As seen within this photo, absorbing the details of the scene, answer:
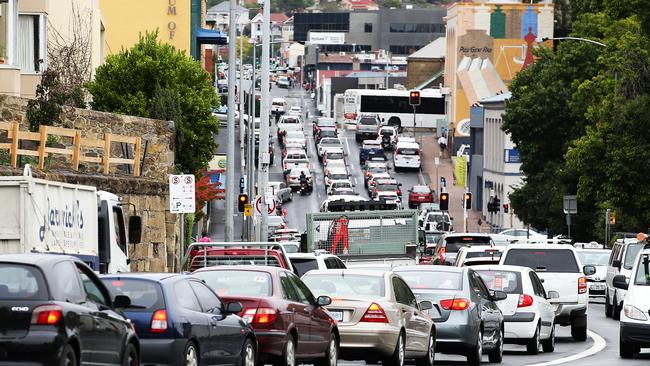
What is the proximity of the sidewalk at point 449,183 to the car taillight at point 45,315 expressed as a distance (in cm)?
8879

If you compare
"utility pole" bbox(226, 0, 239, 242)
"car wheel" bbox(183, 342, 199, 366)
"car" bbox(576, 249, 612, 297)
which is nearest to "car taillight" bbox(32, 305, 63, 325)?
"car wheel" bbox(183, 342, 199, 366)

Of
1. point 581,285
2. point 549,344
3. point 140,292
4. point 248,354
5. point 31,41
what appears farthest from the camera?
point 31,41

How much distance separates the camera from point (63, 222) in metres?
21.4

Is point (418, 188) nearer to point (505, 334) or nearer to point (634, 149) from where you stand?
point (634, 149)

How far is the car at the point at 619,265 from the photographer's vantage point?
125 ft

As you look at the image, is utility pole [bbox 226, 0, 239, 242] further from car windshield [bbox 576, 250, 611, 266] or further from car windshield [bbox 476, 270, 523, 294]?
car windshield [bbox 476, 270, 523, 294]

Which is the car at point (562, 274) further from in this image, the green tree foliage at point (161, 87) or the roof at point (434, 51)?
the roof at point (434, 51)

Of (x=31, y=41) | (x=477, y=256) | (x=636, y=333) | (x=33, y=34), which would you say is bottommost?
(x=636, y=333)

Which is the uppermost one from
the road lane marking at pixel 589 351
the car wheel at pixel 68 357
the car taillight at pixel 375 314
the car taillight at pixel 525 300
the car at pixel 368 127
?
the car at pixel 368 127

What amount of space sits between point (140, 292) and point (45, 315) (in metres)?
3.25

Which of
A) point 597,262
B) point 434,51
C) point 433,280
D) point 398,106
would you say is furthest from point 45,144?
point 434,51

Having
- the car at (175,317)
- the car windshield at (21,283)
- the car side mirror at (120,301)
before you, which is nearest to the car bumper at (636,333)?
the car at (175,317)

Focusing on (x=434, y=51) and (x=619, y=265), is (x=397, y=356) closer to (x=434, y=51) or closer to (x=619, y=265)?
(x=619, y=265)

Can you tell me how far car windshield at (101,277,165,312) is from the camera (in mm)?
16594
